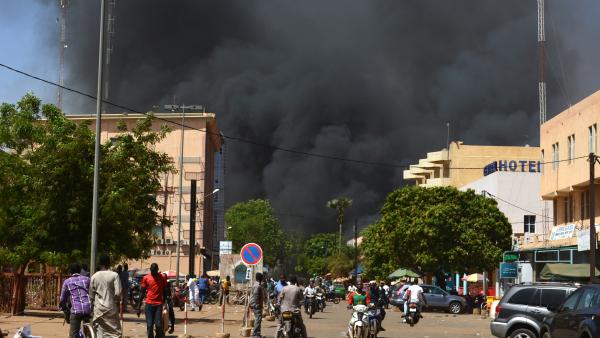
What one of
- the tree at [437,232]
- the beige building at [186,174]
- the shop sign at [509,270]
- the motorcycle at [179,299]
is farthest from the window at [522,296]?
the beige building at [186,174]

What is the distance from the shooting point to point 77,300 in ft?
56.0

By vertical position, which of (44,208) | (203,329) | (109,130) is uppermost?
(109,130)

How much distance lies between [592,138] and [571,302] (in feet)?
110

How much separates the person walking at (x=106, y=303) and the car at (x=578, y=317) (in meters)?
8.04

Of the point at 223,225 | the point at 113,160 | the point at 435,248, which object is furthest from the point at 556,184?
the point at 223,225

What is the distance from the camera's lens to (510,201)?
82.6m

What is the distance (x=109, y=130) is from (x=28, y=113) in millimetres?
73496

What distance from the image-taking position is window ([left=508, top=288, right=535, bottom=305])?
22219mm

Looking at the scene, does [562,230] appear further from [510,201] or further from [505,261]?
[510,201]

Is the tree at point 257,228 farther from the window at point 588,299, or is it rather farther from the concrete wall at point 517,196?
the window at point 588,299

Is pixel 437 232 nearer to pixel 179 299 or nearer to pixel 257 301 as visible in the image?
pixel 179 299

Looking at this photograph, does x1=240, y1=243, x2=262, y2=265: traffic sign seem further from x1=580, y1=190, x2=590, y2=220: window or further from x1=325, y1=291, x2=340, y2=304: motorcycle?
x1=325, y1=291, x2=340, y2=304: motorcycle

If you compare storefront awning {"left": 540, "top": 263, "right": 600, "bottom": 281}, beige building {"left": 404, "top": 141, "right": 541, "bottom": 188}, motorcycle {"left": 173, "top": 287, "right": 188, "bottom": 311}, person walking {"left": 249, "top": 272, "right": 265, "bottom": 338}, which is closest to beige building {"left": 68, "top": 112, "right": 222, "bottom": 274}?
beige building {"left": 404, "top": 141, "right": 541, "bottom": 188}

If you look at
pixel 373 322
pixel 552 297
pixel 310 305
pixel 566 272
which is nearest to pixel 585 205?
pixel 566 272
